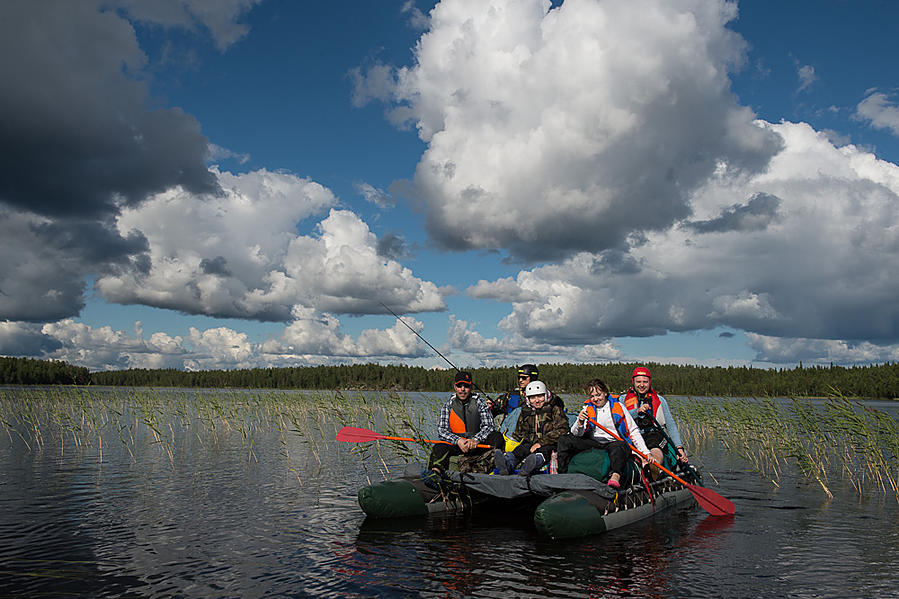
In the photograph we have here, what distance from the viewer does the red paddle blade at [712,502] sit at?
11.7 m

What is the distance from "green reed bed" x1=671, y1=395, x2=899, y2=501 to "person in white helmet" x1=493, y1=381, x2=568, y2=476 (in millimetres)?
7159

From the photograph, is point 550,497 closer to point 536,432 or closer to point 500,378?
point 536,432

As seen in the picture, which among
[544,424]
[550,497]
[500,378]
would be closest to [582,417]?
[544,424]

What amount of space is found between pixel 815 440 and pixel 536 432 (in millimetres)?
13855

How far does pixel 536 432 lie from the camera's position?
439 inches

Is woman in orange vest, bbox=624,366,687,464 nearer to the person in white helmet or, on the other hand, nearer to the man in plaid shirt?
the person in white helmet

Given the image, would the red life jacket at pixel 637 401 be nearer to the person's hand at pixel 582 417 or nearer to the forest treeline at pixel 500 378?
the person's hand at pixel 582 417

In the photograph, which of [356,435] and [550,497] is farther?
[356,435]

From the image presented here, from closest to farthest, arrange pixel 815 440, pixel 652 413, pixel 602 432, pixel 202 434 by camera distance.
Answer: pixel 602 432, pixel 652 413, pixel 815 440, pixel 202 434

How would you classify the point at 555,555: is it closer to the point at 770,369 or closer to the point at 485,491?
the point at 485,491

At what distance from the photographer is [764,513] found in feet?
40.8

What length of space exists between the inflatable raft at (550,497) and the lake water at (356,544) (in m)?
0.30

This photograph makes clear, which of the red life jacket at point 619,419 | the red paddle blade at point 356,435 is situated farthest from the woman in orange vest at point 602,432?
the red paddle blade at point 356,435

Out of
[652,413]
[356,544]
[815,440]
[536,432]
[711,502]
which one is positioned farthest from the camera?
[815,440]
